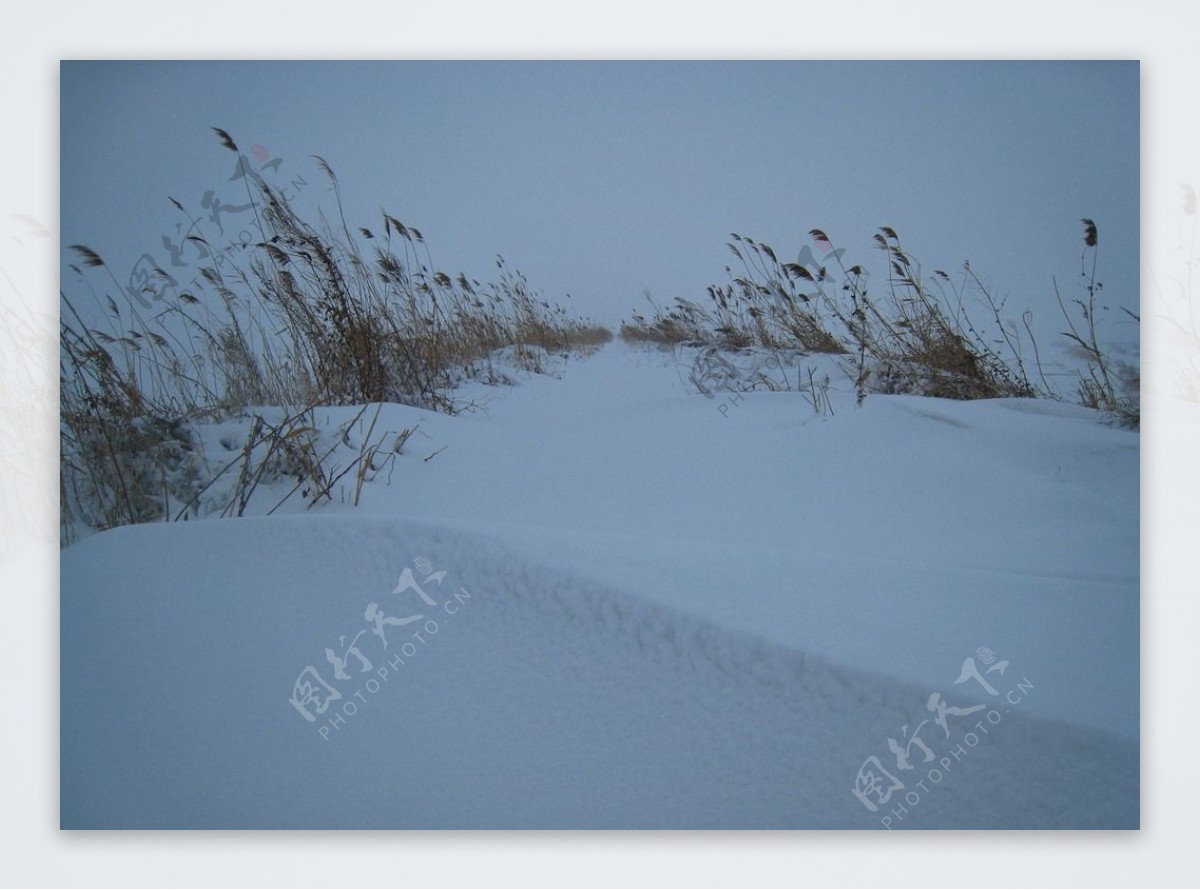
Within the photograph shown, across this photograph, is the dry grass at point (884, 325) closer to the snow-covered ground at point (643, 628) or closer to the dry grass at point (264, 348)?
the snow-covered ground at point (643, 628)

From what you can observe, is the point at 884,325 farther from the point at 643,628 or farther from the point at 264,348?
the point at 264,348

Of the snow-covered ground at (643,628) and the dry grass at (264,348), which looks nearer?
the snow-covered ground at (643,628)

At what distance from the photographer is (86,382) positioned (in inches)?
78.2

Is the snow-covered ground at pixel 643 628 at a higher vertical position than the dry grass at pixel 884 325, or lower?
lower

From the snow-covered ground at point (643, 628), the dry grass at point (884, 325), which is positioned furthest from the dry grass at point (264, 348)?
the dry grass at point (884, 325)

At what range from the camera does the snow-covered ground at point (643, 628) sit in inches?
68.6

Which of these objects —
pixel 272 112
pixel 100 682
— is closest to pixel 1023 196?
pixel 272 112

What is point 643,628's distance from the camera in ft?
5.70

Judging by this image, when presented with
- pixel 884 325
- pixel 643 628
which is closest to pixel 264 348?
pixel 643 628

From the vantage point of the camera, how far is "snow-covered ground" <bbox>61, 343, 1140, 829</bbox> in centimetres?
174

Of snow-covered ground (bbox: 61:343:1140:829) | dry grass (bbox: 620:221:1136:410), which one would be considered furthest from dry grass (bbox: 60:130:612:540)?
dry grass (bbox: 620:221:1136:410)

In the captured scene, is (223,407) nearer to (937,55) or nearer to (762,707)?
(762,707)

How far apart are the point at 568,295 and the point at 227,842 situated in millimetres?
1323

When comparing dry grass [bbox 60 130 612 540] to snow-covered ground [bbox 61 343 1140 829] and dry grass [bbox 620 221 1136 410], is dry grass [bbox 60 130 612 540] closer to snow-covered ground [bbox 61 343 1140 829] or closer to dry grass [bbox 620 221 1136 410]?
snow-covered ground [bbox 61 343 1140 829]
